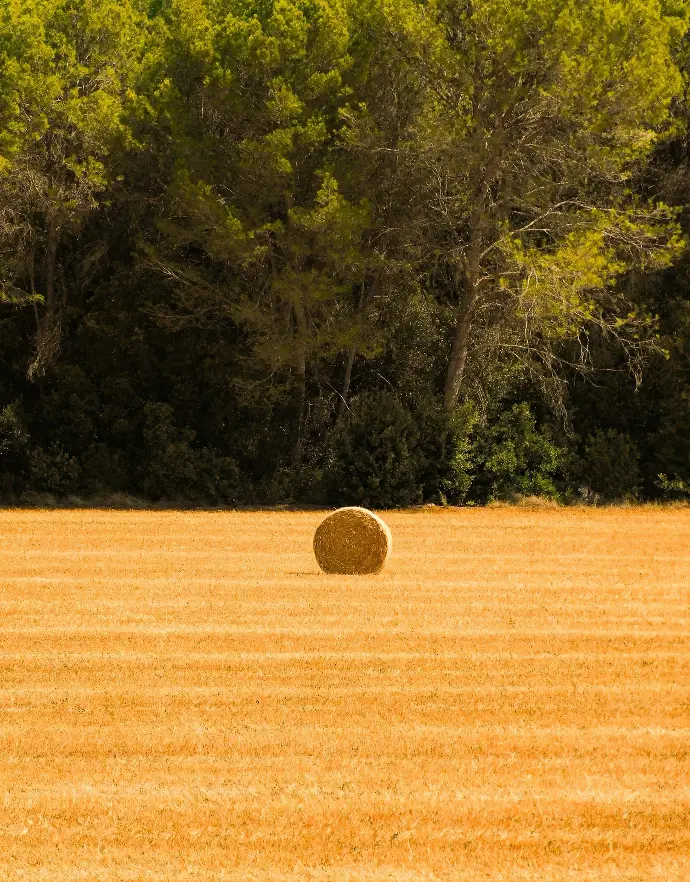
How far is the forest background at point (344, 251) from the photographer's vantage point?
31.4 meters

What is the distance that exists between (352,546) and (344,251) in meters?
13.8

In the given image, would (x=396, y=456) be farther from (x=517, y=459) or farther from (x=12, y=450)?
(x=12, y=450)

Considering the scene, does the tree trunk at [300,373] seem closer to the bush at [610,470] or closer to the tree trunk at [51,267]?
the tree trunk at [51,267]

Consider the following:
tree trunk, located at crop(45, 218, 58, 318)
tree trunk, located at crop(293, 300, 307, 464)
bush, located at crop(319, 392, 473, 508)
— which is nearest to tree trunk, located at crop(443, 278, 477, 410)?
bush, located at crop(319, 392, 473, 508)

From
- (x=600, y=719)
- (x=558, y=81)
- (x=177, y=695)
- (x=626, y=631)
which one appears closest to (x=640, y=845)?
(x=600, y=719)

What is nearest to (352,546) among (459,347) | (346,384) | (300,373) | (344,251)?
(344,251)

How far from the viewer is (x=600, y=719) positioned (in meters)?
9.85

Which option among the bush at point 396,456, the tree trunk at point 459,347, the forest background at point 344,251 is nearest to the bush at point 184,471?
the forest background at point 344,251

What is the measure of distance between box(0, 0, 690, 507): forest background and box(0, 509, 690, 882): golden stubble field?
46.9 feet

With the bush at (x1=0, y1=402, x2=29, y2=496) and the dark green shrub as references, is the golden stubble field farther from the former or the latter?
the bush at (x1=0, y1=402, x2=29, y2=496)

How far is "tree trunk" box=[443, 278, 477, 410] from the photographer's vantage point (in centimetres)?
3312

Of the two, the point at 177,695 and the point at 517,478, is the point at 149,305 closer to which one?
A: the point at 517,478

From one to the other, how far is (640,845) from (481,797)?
3.33 feet

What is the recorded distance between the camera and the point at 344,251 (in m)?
32.3
